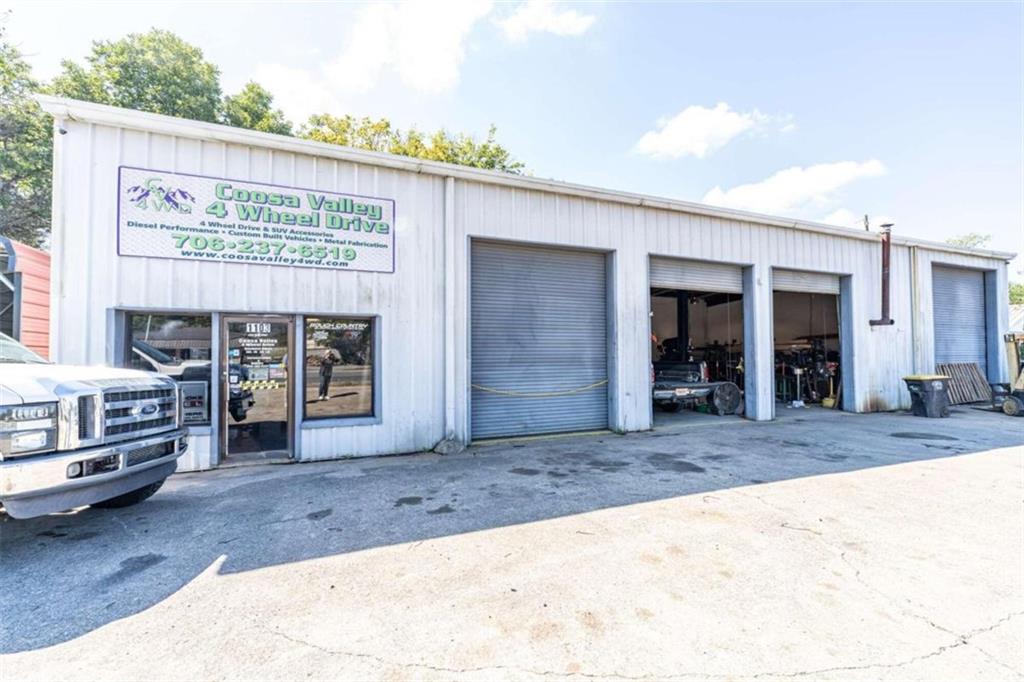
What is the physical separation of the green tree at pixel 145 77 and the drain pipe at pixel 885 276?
2596 cm

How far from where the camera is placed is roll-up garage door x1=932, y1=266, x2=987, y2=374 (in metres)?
13.4

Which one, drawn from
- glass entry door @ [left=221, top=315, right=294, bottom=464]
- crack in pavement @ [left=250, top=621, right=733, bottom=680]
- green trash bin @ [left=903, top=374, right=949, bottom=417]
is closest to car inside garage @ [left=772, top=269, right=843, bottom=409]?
green trash bin @ [left=903, top=374, right=949, bottom=417]

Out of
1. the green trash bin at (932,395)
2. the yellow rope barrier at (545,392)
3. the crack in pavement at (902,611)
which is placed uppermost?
the yellow rope barrier at (545,392)

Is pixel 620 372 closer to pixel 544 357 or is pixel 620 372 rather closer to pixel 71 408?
pixel 544 357

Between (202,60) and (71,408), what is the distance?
24188 mm

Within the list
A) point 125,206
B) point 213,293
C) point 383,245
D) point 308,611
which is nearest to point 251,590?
point 308,611

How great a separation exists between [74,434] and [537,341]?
22.0 feet

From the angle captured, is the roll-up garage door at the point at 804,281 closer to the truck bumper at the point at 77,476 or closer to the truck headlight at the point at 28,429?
the truck bumper at the point at 77,476

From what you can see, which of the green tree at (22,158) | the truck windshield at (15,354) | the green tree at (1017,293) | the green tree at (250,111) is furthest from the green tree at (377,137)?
the green tree at (1017,293)

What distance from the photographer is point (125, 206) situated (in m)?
6.06

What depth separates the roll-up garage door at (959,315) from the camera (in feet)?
43.9

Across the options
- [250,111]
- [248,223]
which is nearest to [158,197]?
[248,223]

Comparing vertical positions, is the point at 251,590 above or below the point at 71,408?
below

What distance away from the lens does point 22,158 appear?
51.3 feet
